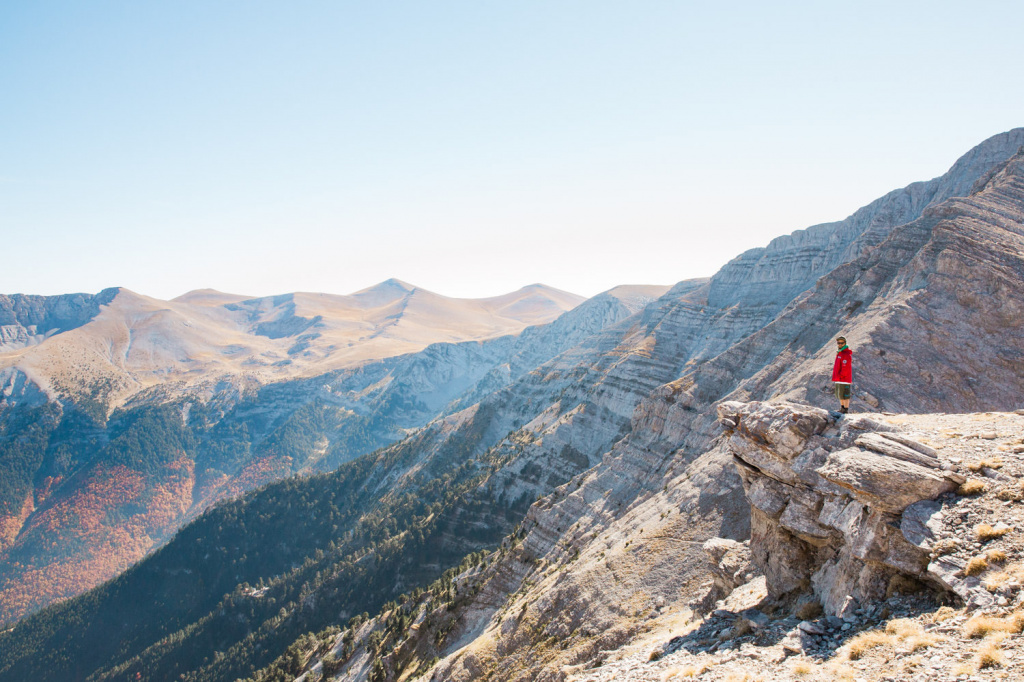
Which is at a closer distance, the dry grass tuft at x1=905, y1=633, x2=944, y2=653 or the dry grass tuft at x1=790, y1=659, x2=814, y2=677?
the dry grass tuft at x1=905, y1=633, x2=944, y2=653

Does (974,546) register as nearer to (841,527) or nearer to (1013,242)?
(841,527)

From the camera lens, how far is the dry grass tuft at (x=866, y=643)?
14695mm

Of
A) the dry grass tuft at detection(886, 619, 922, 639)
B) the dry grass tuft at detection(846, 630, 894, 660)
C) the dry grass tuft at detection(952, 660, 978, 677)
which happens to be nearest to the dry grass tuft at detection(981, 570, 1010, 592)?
the dry grass tuft at detection(886, 619, 922, 639)

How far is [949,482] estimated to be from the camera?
17.1 m

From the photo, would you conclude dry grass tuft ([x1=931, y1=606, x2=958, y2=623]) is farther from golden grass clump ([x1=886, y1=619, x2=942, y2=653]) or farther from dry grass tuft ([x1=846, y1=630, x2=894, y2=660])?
dry grass tuft ([x1=846, y1=630, x2=894, y2=660])

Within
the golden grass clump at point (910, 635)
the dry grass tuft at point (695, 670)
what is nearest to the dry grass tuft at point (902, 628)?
the golden grass clump at point (910, 635)

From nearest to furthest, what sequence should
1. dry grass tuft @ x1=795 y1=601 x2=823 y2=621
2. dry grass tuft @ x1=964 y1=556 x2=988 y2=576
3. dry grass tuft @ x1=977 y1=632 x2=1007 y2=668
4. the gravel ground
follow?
dry grass tuft @ x1=977 y1=632 x2=1007 y2=668
the gravel ground
dry grass tuft @ x1=964 y1=556 x2=988 y2=576
dry grass tuft @ x1=795 y1=601 x2=823 y2=621

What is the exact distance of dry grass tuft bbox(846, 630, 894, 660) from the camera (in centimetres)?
1469

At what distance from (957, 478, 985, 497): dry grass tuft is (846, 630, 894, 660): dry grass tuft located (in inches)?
219

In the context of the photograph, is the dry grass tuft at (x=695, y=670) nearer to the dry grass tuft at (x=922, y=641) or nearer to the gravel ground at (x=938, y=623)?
the gravel ground at (x=938, y=623)

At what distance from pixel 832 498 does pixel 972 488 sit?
15.1 feet

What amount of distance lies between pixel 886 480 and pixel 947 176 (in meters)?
94.6

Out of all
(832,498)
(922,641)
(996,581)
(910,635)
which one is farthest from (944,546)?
(832,498)

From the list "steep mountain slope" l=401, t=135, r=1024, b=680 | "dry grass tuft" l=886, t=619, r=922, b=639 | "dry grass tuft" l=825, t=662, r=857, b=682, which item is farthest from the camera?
"steep mountain slope" l=401, t=135, r=1024, b=680
